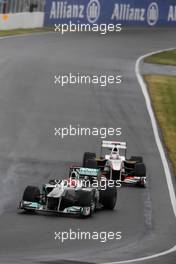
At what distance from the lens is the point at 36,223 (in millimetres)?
20922

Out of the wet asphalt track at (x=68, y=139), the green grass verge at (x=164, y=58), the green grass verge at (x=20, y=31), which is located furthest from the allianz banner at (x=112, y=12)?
the green grass verge at (x=164, y=58)

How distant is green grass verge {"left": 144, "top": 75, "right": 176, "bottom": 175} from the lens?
34.1 metres

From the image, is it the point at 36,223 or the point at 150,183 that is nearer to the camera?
the point at 36,223

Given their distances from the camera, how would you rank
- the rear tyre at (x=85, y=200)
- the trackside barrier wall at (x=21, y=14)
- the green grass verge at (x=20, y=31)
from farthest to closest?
the trackside barrier wall at (x=21, y=14)
the green grass verge at (x=20, y=31)
the rear tyre at (x=85, y=200)

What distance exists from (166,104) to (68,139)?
9432 mm

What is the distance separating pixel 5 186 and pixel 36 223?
4.06 m

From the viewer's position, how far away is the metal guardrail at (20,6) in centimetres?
6294

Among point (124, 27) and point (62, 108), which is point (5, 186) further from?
point (124, 27)

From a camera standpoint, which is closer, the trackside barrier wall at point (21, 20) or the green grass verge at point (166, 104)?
the green grass verge at point (166, 104)

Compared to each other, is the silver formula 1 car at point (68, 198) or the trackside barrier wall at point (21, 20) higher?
the silver formula 1 car at point (68, 198)

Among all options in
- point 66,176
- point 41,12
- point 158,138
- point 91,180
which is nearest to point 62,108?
point 158,138

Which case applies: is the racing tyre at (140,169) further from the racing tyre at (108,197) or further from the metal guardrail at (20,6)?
the metal guardrail at (20,6)

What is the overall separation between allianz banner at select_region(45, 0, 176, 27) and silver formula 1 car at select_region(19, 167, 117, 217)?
44.1 m

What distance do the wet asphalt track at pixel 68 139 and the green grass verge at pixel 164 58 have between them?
1.04 metres
